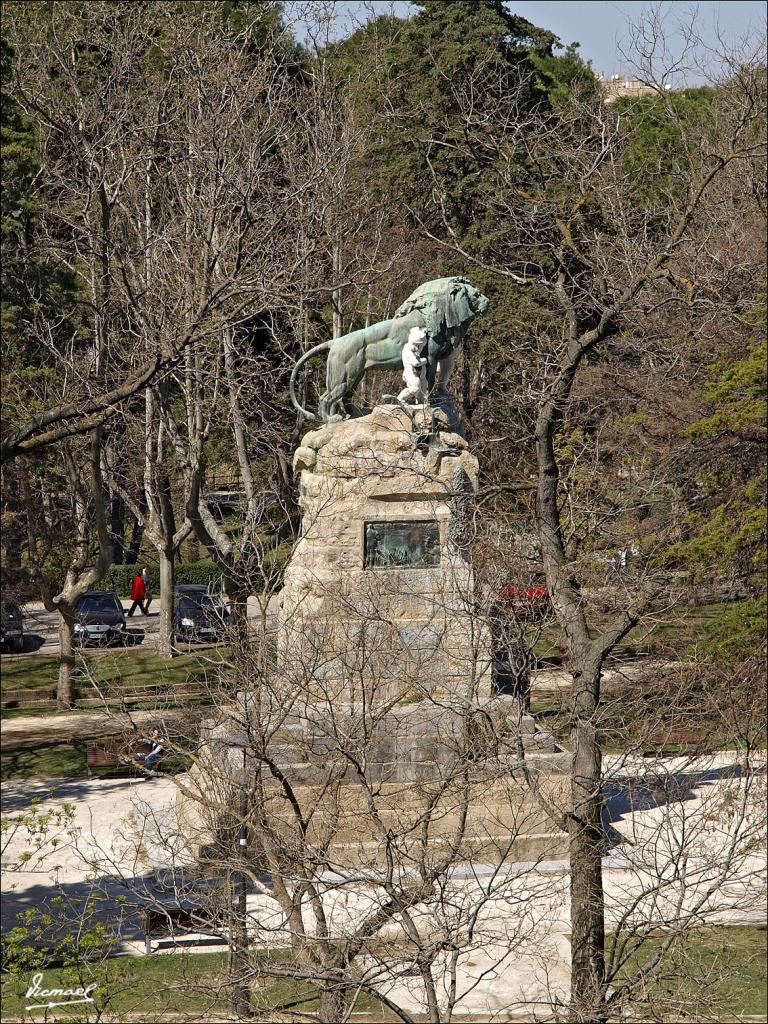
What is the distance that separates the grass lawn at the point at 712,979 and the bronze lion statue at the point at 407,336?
7.43 meters

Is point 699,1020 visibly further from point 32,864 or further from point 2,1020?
point 32,864

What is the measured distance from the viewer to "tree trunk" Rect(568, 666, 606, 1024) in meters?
9.17

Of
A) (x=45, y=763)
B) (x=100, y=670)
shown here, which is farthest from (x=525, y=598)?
(x=100, y=670)

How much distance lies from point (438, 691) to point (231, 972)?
6.90 metres

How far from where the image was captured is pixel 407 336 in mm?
16844

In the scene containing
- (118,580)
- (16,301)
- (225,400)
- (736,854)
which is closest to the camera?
(736,854)

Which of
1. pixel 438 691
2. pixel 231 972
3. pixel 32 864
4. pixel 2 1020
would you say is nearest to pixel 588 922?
pixel 231 972

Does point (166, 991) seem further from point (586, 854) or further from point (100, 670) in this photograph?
point (100, 670)

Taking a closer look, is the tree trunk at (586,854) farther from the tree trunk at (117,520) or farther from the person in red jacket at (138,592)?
the tree trunk at (117,520)

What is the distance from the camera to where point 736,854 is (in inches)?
345

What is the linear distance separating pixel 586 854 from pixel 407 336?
28.6 ft

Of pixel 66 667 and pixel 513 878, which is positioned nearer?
pixel 513 878

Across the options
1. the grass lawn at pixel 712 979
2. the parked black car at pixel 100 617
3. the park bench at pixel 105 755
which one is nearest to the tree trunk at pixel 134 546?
the parked black car at pixel 100 617

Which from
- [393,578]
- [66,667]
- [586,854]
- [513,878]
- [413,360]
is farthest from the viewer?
[66,667]
